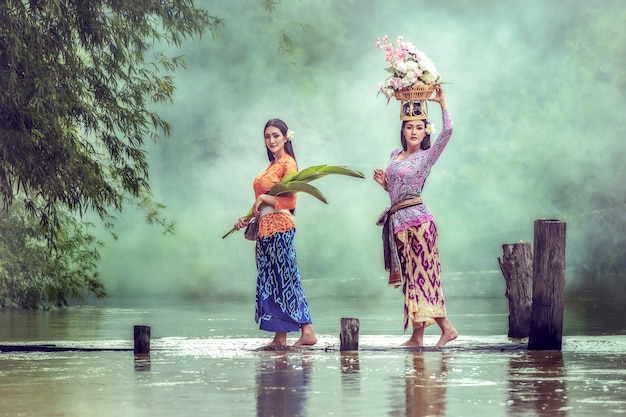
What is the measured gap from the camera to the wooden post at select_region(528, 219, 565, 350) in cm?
1338

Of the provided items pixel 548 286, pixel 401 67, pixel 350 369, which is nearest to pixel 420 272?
pixel 548 286

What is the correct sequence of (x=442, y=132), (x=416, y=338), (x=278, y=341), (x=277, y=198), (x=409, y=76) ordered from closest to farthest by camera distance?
(x=442, y=132)
(x=409, y=76)
(x=416, y=338)
(x=277, y=198)
(x=278, y=341)

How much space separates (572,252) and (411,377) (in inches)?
1009

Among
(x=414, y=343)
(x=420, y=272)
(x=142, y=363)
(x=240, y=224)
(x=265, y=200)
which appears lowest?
(x=142, y=363)

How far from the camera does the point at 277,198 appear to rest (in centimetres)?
1384

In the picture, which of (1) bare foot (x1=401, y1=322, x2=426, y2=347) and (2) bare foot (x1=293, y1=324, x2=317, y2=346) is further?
(2) bare foot (x1=293, y1=324, x2=317, y2=346)

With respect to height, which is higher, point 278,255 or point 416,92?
point 416,92

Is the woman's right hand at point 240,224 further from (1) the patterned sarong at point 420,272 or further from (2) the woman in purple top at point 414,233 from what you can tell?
(1) the patterned sarong at point 420,272

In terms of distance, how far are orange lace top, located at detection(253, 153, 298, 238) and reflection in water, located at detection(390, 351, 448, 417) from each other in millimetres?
1606

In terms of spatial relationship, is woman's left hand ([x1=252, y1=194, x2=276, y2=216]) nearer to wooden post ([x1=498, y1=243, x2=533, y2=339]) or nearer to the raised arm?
the raised arm

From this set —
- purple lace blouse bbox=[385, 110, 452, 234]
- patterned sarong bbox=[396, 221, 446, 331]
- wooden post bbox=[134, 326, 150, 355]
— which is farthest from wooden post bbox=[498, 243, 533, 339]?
wooden post bbox=[134, 326, 150, 355]

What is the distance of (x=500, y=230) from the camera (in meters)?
39.8

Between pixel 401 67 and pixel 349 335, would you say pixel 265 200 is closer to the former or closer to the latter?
pixel 349 335

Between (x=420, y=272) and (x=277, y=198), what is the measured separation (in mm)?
1345
